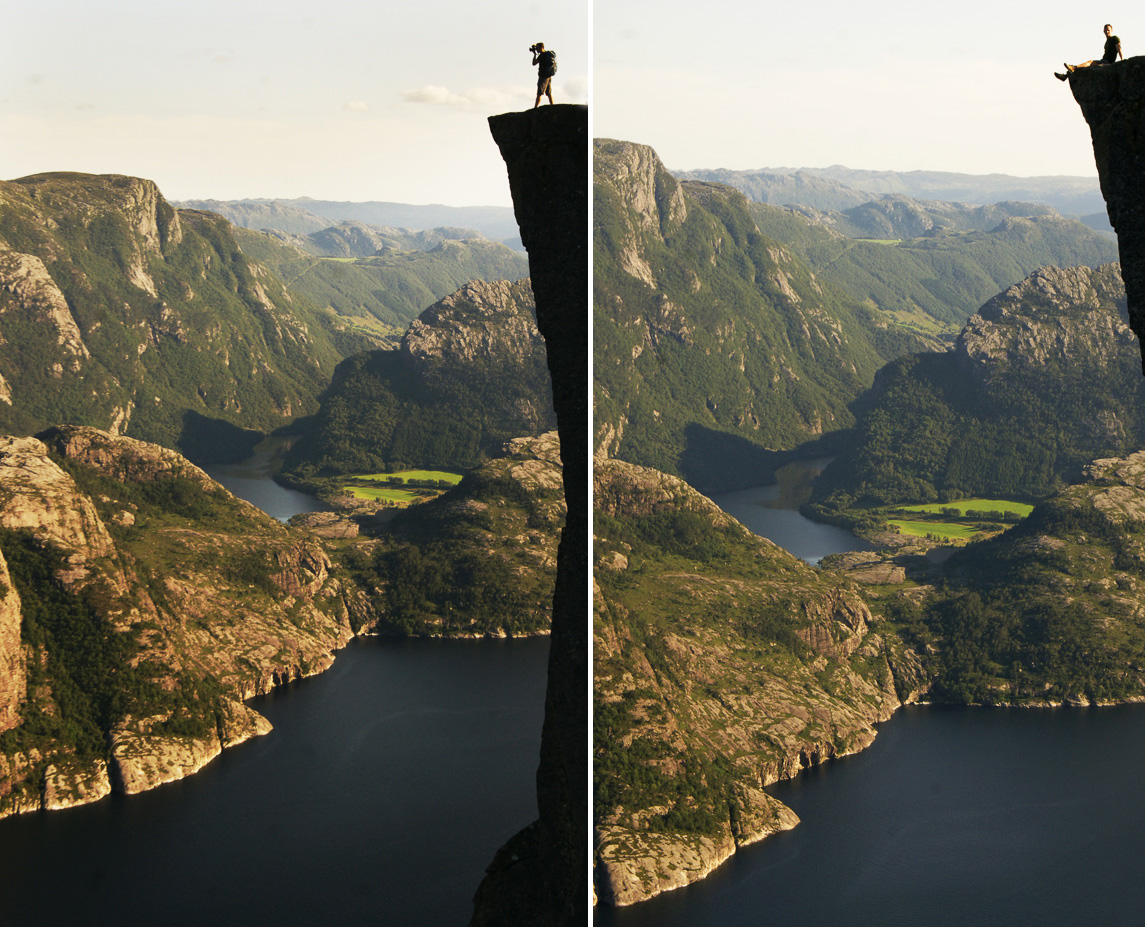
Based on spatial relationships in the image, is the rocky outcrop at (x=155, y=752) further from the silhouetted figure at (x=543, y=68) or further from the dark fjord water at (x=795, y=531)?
the dark fjord water at (x=795, y=531)

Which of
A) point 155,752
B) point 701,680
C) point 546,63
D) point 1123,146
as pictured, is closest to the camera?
point 1123,146

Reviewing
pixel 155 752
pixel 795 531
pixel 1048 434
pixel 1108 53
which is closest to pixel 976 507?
pixel 1048 434

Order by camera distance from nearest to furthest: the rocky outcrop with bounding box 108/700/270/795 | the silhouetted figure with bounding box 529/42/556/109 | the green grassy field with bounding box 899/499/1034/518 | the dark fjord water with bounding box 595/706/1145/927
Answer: the silhouetted figure with bounding box 529/42/556/109 < the dark fjord water with bounding box 595/706/1145/927 < the rocky outcrop with bounding box 108/700/270/795 < the green grassy field with bounding box 899/499/1034/518

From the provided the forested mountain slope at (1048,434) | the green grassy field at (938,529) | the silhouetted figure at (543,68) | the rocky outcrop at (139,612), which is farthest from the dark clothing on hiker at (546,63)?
the forested mountain slope at (1048,434)

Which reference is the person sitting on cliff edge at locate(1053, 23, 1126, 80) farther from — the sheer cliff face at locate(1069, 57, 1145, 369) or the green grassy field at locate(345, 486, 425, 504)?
the green grassy field at locate(345, 486, 425, 504)

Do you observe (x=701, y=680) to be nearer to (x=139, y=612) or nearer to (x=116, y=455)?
(x=139, y=612)

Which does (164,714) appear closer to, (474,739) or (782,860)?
(474,739)

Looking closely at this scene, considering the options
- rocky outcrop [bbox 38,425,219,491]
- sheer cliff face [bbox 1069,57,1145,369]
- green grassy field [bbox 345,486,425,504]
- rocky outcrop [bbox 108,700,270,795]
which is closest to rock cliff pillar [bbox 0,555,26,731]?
rocky outcrop [bbox 108,700,270,795]
